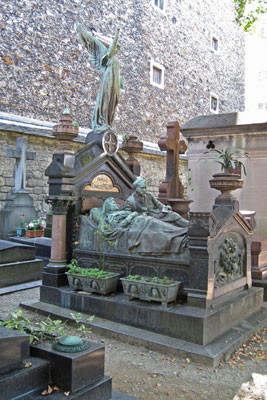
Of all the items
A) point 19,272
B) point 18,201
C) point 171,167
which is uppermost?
point 171,167

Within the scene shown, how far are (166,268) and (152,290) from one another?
0.46m

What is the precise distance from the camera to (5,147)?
35.2 feet

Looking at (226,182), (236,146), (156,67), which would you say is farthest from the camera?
(156,67)

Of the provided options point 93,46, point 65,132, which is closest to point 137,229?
point 65,132

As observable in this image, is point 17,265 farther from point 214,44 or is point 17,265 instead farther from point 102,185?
point 214,44

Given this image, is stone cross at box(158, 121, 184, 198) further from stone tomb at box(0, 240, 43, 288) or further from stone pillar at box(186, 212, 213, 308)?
stone pillar at box(186, 212, 213, 308)

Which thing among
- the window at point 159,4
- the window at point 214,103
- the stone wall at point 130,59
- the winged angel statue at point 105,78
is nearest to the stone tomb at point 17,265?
the winged angel statue at point 105,78

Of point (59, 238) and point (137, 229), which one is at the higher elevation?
point (137, 229)

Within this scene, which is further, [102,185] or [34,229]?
[34,229]

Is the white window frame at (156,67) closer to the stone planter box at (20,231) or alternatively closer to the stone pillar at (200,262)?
the stone planter box at (20,231)

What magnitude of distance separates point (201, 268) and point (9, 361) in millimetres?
2566

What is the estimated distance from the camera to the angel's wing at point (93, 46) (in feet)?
22.0

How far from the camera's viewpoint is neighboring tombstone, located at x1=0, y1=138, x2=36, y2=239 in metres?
9.66

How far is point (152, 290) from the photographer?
4.47 metres
